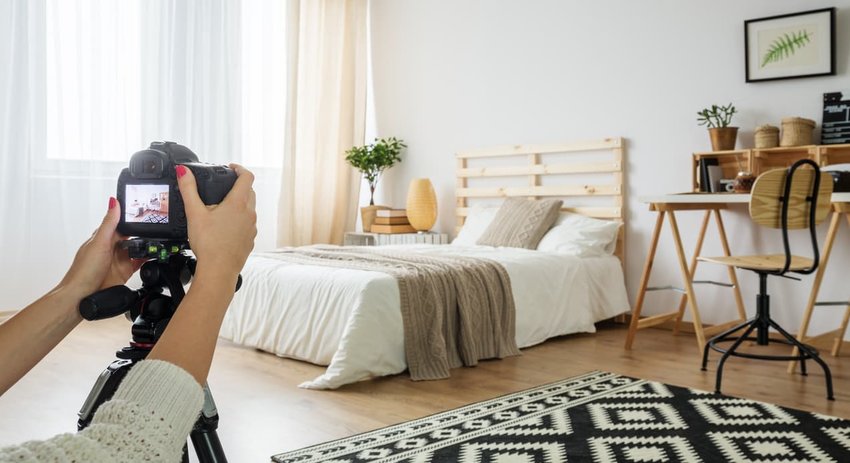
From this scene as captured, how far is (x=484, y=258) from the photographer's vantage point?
3.56 m

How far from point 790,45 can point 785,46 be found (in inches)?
0.9

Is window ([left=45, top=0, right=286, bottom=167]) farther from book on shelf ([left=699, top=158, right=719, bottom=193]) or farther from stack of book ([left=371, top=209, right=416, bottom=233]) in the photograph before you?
book on shelf ([left=699, top=158, right=719, bottom=193])

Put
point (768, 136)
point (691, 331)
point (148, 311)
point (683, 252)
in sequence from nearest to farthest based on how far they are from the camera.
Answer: point (148, 311) → point (683, 252) → point (768, 136) → point (691, 331)

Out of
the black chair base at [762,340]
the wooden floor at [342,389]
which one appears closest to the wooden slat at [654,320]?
the wooden floor at [342,389]

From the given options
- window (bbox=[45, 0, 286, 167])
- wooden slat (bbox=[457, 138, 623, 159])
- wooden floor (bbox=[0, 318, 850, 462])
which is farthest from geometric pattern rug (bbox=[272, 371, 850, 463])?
window (bbox=[45, 0, 286, 167])

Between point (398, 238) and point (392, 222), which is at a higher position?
point (392, 222)

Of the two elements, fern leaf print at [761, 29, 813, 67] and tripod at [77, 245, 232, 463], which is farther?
fern leaf print at [761, 29, 813, 67]

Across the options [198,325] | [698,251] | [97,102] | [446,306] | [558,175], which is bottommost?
[446,306]

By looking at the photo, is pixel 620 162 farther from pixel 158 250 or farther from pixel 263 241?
pixel 158 250

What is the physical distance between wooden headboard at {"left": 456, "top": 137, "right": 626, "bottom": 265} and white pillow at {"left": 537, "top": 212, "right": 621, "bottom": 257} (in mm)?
133

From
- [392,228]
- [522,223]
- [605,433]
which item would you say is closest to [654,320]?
[522,223]

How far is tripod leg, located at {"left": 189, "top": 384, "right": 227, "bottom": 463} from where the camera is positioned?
3.34ft

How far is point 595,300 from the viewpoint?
4.05 metres

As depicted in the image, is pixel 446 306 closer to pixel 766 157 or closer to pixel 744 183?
pixel 744 183
